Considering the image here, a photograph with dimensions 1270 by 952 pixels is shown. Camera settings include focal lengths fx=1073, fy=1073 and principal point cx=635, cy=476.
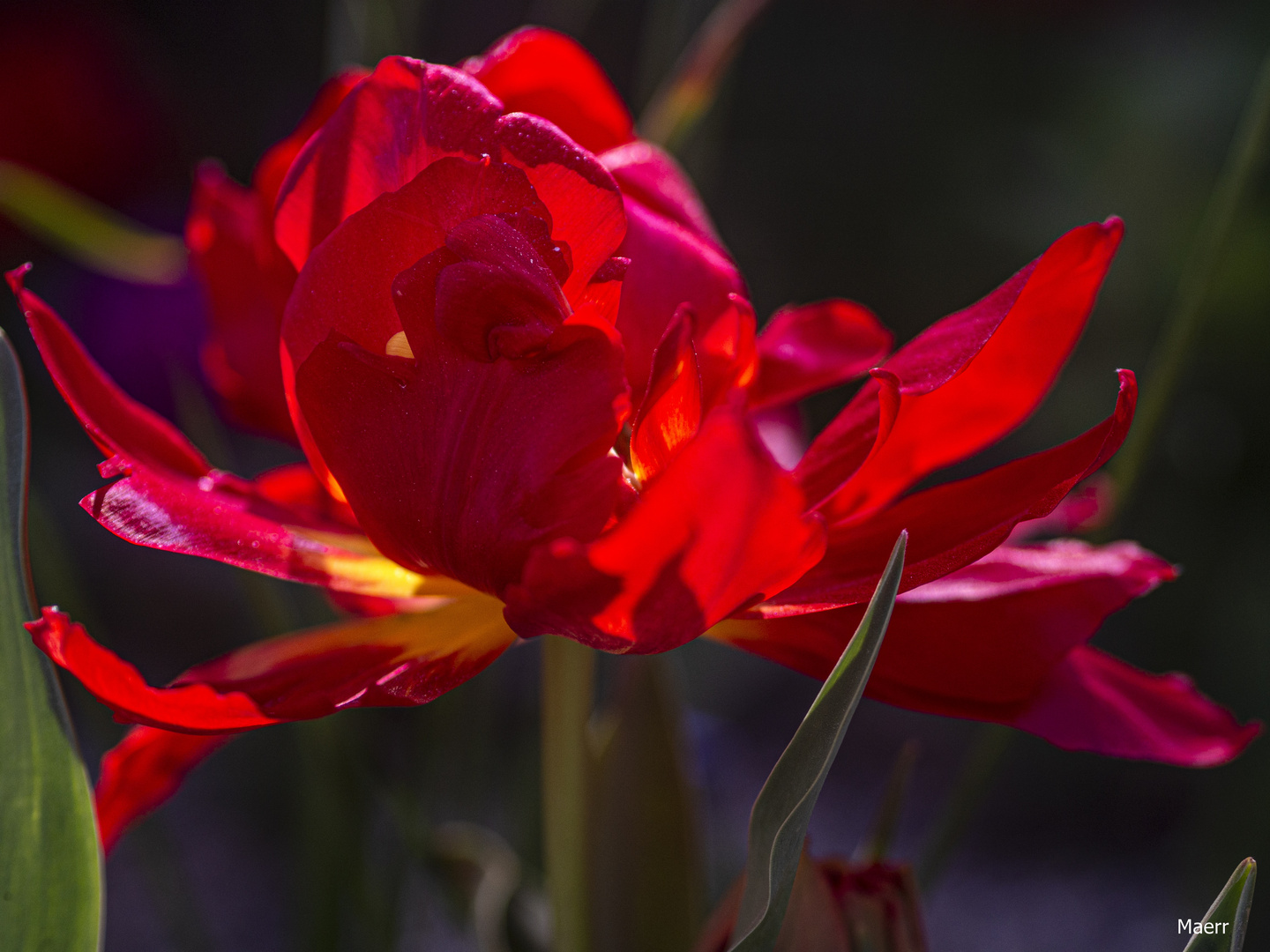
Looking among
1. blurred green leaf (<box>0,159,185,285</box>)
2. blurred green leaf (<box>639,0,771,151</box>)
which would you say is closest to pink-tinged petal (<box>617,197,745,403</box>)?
blurred green leaf (<box>639,0,771,151</box>)

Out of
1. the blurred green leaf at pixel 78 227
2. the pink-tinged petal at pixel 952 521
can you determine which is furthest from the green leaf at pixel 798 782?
the blurred green leaf at pixel 78 227

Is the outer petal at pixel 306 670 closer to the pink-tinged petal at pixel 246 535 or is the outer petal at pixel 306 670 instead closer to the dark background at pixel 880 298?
the pink-tinged petal at pixel 246 535

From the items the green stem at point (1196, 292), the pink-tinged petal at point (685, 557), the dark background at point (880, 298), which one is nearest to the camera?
the pink-tinged petal at point (685, 557)

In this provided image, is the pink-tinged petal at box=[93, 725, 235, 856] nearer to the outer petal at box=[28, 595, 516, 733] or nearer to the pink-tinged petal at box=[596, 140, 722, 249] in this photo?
the outer petal at box=[28, 595, 516, 733]

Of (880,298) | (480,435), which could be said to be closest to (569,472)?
(480,435)

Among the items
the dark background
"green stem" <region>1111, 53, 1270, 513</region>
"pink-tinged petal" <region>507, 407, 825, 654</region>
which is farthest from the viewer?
the dark background

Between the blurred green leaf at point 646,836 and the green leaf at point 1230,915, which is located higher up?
the green leaf at point 1230,915

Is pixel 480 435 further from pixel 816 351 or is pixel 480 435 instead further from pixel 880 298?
pixel 880 298
